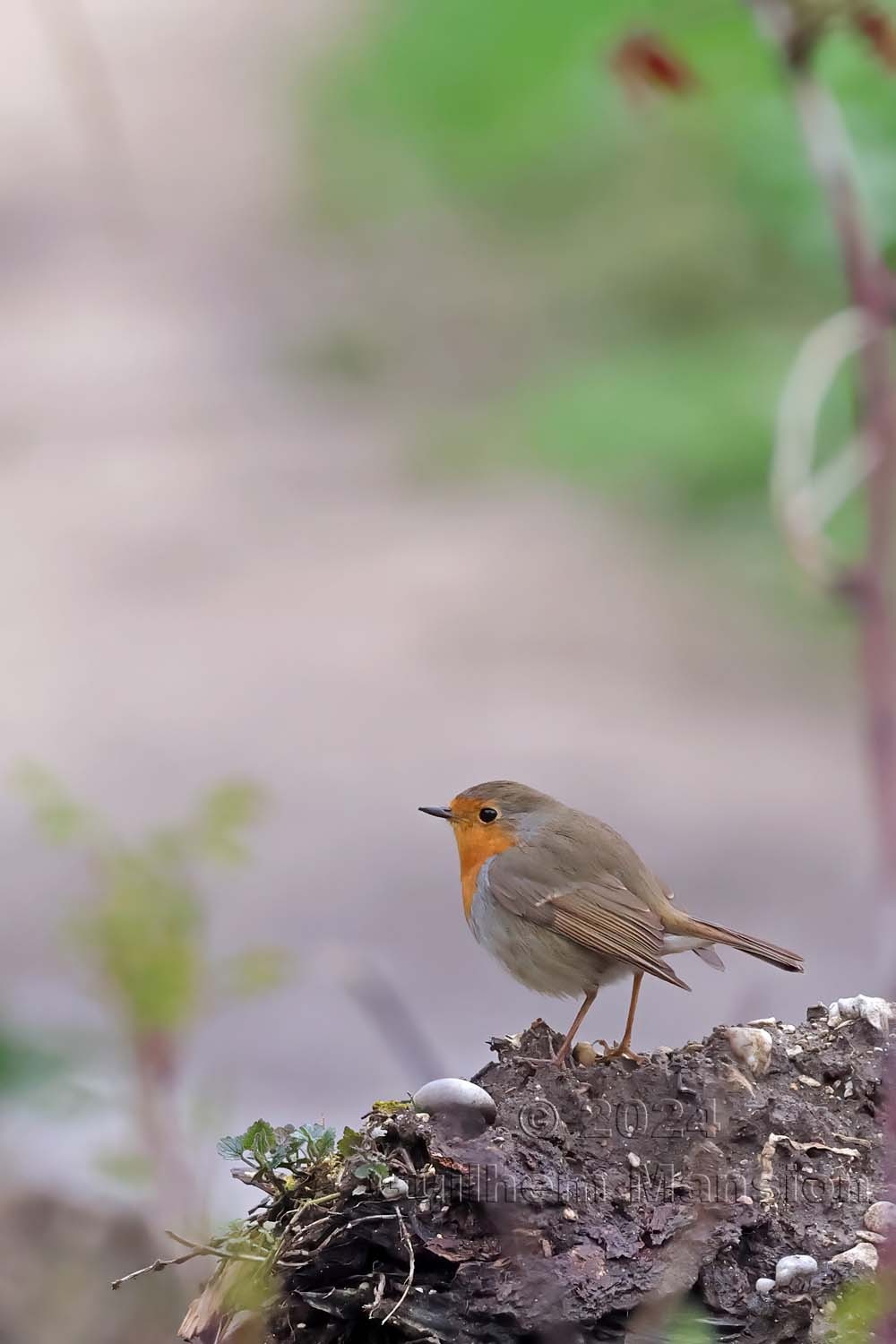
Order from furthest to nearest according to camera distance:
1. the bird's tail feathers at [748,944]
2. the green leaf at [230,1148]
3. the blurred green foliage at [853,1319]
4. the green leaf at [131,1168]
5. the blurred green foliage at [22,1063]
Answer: the blurred green foliage at [22,1063] → the green leaf at [131,1168] → the bird's tail feathers at [748,944] → the green leaf at [230,1148] → the blurred green foliage at [853,1319]

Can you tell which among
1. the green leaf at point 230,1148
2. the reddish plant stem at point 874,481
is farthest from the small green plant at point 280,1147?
the reddish plant stem at point 874,481

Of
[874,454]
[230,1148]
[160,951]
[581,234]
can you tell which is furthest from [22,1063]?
[581,234]

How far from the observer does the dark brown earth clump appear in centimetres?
168

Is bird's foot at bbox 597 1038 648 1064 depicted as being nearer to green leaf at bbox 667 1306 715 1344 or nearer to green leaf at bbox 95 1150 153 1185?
green leaf at bbox 667 1306 715 1344

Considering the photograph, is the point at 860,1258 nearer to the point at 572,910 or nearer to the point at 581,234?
the point at 572,910

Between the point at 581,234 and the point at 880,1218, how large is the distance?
10109 millimetres

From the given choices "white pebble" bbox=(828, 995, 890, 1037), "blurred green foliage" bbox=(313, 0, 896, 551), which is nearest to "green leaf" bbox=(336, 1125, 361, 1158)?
"white pebble" bbox=(828, 995, 890, 1037)

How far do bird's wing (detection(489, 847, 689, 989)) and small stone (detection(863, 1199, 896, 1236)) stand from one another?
0.38 meters

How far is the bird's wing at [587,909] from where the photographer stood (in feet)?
7.18

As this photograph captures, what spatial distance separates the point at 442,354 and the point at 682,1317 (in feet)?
34.1

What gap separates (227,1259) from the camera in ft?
5.73

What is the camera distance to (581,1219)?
5.69 ft

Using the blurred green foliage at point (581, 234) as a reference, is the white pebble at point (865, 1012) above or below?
below

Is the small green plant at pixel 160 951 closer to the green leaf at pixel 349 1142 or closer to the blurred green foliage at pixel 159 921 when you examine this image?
the blurred green foliage at pixel 159 921
